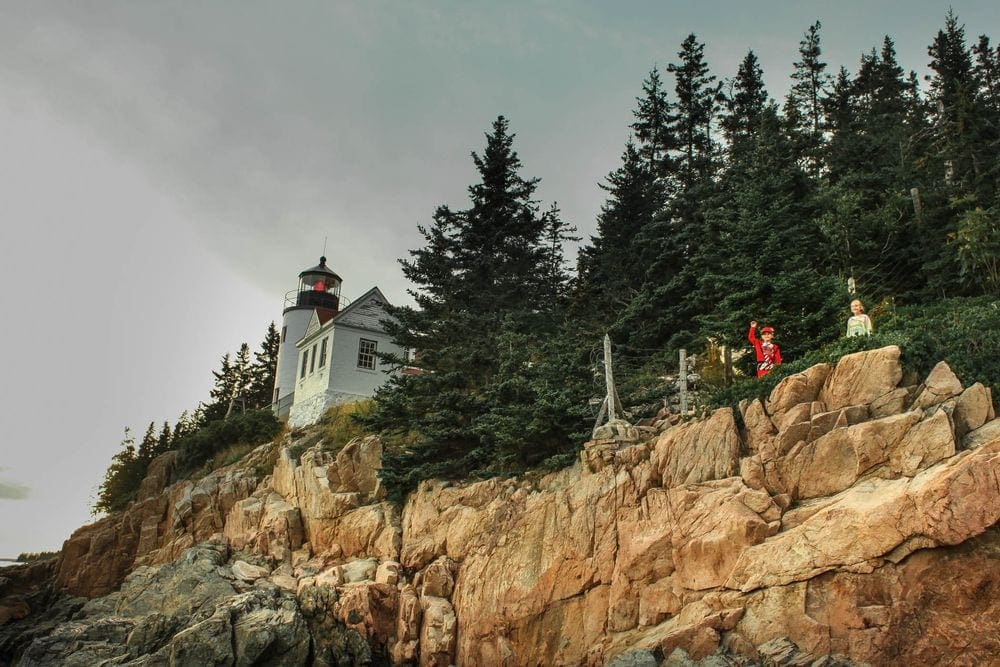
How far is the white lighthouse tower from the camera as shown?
120 ft

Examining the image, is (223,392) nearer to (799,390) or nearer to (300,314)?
(300,314)

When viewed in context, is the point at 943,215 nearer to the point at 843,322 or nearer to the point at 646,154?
the point at 843,322

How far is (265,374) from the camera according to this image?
45375mm

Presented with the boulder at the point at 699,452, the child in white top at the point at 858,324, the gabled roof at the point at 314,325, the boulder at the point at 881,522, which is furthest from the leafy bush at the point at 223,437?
the child in white top at the point at 858,324

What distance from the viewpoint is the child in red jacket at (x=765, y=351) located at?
54.3 feet

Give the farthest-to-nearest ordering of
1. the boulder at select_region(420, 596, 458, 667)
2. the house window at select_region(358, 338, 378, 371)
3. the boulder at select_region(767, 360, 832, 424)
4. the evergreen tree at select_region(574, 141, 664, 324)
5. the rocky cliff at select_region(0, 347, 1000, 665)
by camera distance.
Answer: the house window at select_region(358, 338, 378, 371) → the evergreen tree at select_region(574, 141, 664, 324) → the boulder at select_region(420, 596, 458, 667) → the boulder at select_region(767, 360, 832, 424) → the rocky cliff at select_region(0, 347, 1000, 665)

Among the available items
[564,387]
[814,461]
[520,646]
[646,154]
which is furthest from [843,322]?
[646,154]

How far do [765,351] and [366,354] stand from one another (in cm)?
2043

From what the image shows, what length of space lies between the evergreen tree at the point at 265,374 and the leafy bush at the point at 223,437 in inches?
392

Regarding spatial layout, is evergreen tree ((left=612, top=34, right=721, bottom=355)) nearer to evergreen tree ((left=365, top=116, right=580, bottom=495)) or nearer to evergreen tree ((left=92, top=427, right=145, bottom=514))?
evergreen tree ((left=365, top=116, right=580, bottom=495))

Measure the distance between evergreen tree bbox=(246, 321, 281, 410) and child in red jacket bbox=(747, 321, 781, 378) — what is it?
104 feet

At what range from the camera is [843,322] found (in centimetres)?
1777

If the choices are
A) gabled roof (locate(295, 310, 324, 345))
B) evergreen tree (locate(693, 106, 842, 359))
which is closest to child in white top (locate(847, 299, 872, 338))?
evergreen tree (locate(693, 106, 842, 359))

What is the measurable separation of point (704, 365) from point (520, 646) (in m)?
9.94
